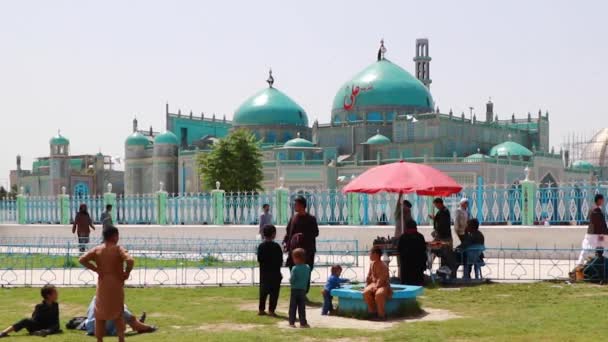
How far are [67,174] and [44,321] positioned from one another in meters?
54.8

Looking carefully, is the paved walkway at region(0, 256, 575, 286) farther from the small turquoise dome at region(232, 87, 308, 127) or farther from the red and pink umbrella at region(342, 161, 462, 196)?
the small turquoise dome at region(232, 87, 308, 127)

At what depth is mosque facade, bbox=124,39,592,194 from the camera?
47.9 metres

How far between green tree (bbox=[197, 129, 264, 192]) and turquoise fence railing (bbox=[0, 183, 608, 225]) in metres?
15.7

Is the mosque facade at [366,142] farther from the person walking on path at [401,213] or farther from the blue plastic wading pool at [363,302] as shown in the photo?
the blue plastic wading pool at [363,302]

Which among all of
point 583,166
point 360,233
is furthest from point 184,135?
point 360,233

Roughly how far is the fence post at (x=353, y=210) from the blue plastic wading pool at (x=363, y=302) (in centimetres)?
1082

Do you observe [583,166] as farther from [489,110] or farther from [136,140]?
[136,140]

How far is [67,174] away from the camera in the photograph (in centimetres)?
6203

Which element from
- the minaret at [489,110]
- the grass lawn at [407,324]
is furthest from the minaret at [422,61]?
the grass lawn at [407,324]

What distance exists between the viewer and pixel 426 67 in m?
64.9

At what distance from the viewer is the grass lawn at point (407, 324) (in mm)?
8750

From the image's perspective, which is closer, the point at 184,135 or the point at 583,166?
the point at 583,166

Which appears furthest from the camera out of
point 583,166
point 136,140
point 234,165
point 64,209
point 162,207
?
point 136,140

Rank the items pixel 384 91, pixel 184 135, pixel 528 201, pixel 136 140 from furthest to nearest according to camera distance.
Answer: pixel 184 135, pixel 136 140, pixel 384 91, pixel 528 201
